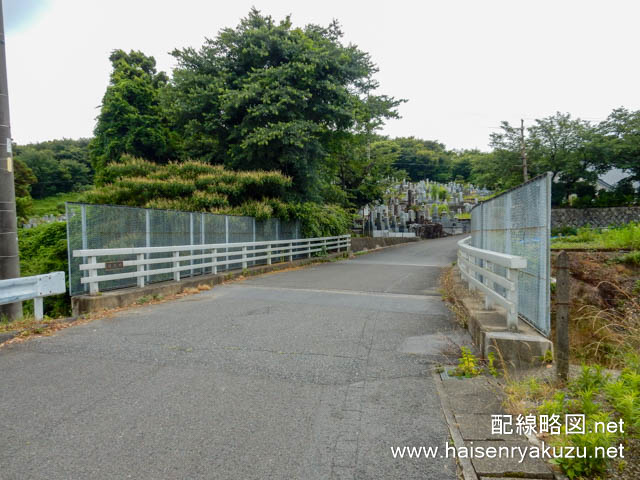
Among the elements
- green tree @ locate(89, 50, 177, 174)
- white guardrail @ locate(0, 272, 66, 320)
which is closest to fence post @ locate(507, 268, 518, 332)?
white guardrail @ locate(0, 272, 66, 320)

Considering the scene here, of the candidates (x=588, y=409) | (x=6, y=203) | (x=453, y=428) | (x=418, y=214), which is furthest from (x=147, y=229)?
(x=418, y=214)

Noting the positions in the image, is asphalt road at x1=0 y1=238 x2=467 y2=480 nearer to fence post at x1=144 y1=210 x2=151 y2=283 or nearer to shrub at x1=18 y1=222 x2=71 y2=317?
fence post at x1=144 y1=210 x2=151 y2=283

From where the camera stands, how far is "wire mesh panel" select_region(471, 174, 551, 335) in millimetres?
4452

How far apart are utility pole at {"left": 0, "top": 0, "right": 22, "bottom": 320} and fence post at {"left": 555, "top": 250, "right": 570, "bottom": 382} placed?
7.75m

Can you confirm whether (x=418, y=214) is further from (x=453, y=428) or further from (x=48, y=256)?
(x=453, y=428)

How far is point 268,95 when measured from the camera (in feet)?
64.3

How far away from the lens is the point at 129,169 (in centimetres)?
1928

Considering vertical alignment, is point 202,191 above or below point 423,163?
below

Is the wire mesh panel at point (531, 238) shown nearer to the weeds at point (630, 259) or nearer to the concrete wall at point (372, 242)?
the weeds at point (630, 259)

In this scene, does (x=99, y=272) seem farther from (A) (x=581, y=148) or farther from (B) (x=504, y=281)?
(A) (x=581, y=148)

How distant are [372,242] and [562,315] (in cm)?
3096

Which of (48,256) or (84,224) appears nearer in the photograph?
(84,224)

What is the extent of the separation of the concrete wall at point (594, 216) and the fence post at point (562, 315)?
121 feet

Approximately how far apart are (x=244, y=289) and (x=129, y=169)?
36.8 ft
